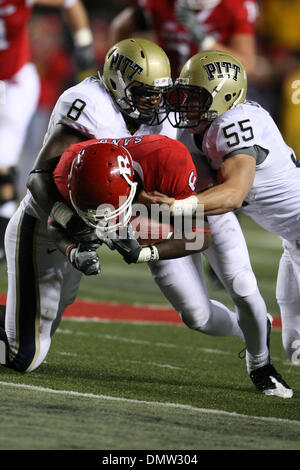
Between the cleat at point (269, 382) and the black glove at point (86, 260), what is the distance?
95cm

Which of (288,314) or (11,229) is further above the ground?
(11,229)

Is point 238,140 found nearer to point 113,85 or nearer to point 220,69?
point 220,69

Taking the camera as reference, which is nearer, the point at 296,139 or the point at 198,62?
the point at 198,62

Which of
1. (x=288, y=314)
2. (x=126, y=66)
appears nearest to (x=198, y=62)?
(x=126, y=66)

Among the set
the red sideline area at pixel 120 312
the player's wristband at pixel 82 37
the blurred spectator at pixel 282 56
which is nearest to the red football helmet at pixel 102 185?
the red sideline area at pixel 120 312

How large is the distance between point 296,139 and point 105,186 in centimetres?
949

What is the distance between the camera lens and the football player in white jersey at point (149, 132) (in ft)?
12.4

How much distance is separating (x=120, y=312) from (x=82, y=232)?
8.74ft

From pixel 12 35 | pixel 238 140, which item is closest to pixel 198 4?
pixel 12 35

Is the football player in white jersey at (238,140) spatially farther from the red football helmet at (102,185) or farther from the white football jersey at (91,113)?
the red football helmet at (102,185)

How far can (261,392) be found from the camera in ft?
12.5

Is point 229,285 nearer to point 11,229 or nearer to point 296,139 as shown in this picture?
point 11,229

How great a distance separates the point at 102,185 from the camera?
3.28 metres
